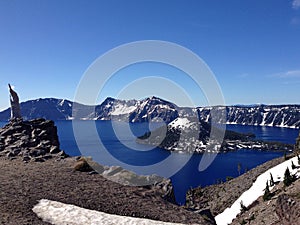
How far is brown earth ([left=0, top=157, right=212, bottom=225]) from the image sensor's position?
20781 millimetres

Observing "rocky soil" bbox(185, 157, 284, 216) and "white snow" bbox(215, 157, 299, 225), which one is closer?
"white snow" bbox(215, 157, 299, 225)

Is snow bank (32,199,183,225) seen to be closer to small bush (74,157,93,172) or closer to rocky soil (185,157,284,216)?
small bush (74,157,93,172)

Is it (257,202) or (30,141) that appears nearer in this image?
(30,141)

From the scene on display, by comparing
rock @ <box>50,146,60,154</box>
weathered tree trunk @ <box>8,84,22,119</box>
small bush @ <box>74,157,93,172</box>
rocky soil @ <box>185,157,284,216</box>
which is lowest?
rocky soil @ <box>185,157,284,216</box>

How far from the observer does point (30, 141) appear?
1635 inches

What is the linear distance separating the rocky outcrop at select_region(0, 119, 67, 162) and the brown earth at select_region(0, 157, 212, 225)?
6.12m

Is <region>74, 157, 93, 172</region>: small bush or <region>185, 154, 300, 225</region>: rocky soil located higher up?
<region>74, 157, 93, 172</region>: small bush

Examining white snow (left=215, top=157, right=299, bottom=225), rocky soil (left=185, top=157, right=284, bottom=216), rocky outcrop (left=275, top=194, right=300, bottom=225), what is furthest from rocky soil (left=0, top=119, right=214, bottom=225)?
rocky soil (left=185, top=157, right=284, bottom=216)

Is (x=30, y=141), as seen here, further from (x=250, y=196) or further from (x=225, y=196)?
(x=225, y=196)

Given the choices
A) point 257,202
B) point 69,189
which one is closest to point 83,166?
point 69,189

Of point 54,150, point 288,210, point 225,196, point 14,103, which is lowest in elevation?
point 225,196

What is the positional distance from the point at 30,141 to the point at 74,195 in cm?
2045

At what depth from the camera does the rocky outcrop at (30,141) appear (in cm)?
3806

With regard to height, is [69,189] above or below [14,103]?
below
